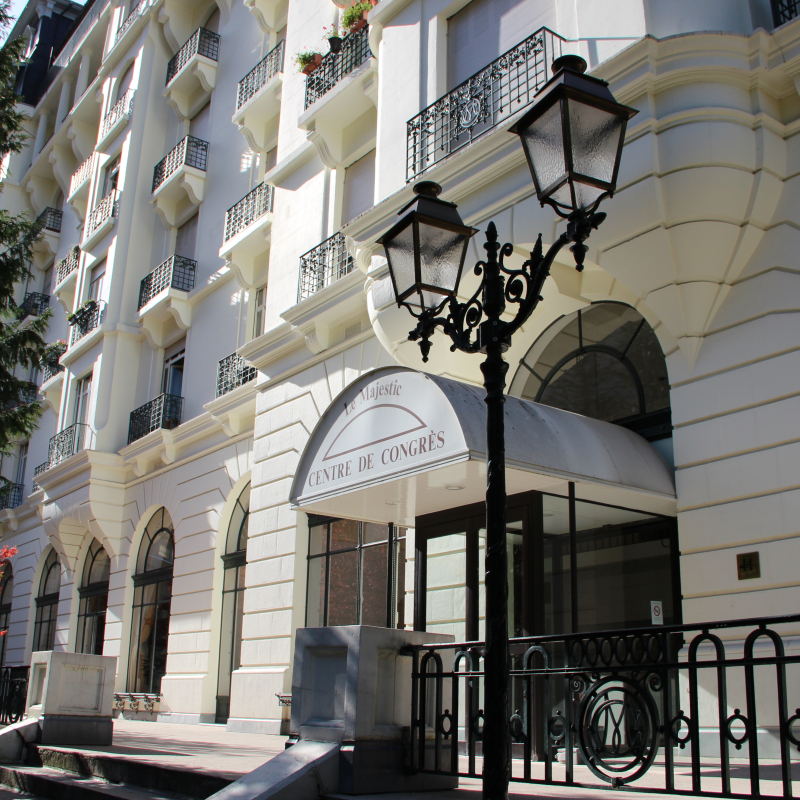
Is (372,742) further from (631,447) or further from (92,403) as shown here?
(92,403)

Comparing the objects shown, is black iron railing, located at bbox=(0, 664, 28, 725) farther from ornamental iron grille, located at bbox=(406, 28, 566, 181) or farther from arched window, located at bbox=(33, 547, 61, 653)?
arched window, located at bbox=(33, 547, 61, 653)

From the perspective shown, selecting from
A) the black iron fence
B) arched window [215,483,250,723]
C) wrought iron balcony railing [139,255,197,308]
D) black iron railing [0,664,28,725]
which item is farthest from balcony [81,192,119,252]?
the black iron fence

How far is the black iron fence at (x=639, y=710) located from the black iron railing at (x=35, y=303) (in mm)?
24685

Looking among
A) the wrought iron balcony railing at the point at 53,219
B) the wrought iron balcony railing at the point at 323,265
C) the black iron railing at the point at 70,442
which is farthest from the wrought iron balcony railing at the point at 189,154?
the wrought iron balcony railing at the point at 53,219

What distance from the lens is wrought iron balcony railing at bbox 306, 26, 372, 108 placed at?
13359 mm

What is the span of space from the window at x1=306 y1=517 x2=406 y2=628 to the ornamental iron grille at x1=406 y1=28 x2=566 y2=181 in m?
4.98

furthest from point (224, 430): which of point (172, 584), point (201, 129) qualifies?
point (201, 129)

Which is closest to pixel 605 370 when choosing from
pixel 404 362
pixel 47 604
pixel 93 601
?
pixel 404 362

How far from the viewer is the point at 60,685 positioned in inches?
404

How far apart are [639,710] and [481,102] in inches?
285

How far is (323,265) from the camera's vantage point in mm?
13500

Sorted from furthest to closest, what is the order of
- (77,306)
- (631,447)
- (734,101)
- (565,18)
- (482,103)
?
(77,306), (482,103), (565,18), (631,447), (734,101)

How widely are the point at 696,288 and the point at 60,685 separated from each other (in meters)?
8.60

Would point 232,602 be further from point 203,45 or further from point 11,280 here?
point 203,45
